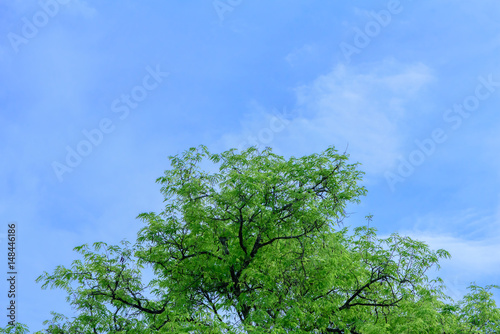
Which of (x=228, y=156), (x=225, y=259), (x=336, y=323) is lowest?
(x=336, y=323)

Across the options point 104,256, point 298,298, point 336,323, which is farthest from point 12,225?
point 336,323

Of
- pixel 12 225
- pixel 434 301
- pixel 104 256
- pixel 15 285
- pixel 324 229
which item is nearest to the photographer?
pixel 324 229

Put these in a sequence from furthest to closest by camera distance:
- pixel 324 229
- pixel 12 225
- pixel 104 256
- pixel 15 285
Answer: pixel 12 225, pixel 15 285, pixel 104 256, pixel 324 229

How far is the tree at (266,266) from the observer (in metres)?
17.0

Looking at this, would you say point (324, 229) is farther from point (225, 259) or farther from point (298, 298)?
point (225, 259)

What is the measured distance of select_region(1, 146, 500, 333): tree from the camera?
1702 centimetres

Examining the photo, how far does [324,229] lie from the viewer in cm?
1717

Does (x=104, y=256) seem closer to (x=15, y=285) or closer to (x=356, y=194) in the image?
(x=15, y=285)

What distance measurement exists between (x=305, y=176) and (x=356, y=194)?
226 centimetres

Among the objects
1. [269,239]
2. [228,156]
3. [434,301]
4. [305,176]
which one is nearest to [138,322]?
[269,239]

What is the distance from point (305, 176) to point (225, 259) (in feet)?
13.9

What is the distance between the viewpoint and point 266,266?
1781cm

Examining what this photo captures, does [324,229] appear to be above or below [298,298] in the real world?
above

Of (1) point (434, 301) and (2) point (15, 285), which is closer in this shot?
(1) point (434, 301)
